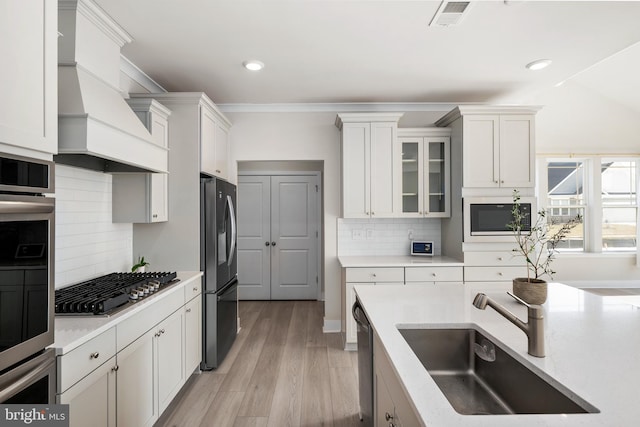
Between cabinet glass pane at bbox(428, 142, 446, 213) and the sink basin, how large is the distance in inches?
102

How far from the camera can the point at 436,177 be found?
4.03m

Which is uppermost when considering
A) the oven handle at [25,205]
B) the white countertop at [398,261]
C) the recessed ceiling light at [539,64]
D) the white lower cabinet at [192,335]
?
the recessed ceiling light at [539,64]

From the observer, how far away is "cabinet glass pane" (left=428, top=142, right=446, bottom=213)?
13.1ft

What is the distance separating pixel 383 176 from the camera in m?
3.89

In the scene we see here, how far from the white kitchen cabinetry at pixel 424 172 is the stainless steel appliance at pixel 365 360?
2.10 metres

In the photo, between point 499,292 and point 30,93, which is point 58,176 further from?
point 499,292

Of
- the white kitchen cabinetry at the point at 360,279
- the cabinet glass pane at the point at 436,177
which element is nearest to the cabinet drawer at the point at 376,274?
the white kitchen cabinetry at the point at 360,279

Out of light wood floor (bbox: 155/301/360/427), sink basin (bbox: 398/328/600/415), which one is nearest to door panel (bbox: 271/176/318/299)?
light wood floor (bbox: 155/301/360/427)

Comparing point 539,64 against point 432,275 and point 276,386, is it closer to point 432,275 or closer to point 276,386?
point 432,275

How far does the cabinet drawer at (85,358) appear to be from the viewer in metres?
1.40

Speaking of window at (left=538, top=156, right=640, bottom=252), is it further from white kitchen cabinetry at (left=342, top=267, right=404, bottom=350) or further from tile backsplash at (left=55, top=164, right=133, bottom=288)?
tile backsplash at (left=55, top=164, right=133, bottom=288)

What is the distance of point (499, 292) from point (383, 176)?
200 centimetres

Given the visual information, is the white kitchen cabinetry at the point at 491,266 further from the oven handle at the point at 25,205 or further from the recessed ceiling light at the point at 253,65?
the oven handle at the point at 25,205

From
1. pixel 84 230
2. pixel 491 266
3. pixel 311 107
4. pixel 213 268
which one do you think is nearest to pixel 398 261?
pixel 491 266
